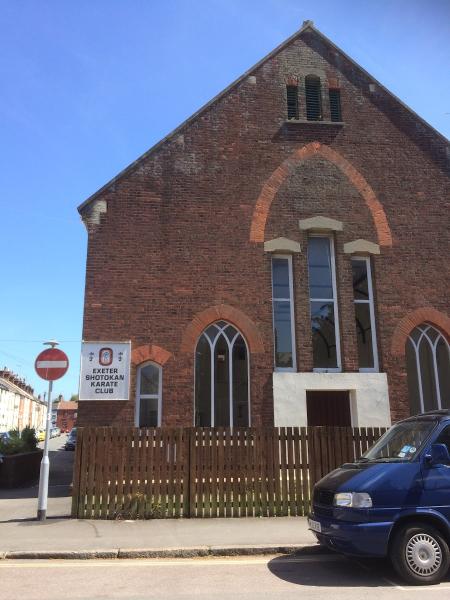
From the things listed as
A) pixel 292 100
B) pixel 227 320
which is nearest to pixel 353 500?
pixel 227 320

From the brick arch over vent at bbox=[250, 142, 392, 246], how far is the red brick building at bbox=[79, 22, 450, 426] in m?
0.04

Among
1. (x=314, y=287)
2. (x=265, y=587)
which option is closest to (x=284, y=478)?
(x=265, y=587)

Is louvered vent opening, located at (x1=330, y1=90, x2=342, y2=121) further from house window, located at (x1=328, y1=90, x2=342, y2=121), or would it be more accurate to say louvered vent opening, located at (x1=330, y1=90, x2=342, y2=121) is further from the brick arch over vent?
the brick arch over vent

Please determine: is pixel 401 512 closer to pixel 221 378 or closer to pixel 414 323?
pixel 221 378

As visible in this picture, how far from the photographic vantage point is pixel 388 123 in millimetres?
15180

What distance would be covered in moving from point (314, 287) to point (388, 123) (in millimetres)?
5311

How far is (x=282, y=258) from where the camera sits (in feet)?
45.9

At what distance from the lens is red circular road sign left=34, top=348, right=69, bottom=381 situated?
33.6 feet

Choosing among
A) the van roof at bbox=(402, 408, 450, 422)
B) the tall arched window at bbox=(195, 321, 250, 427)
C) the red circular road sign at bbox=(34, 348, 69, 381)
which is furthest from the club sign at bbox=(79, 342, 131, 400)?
the van roof at bbox=(402, 408, 450, 422)

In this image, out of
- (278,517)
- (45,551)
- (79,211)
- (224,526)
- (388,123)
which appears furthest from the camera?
(388,123)

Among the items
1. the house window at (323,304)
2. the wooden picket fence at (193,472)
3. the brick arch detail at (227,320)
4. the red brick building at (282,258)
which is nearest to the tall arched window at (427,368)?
the red brick building at (282,258)

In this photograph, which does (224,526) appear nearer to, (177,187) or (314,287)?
(314,287)

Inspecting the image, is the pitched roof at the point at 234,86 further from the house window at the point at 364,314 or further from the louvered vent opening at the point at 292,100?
the house window at the point at 364,314

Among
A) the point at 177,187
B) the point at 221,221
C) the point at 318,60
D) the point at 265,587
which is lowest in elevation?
the point at 265,587
